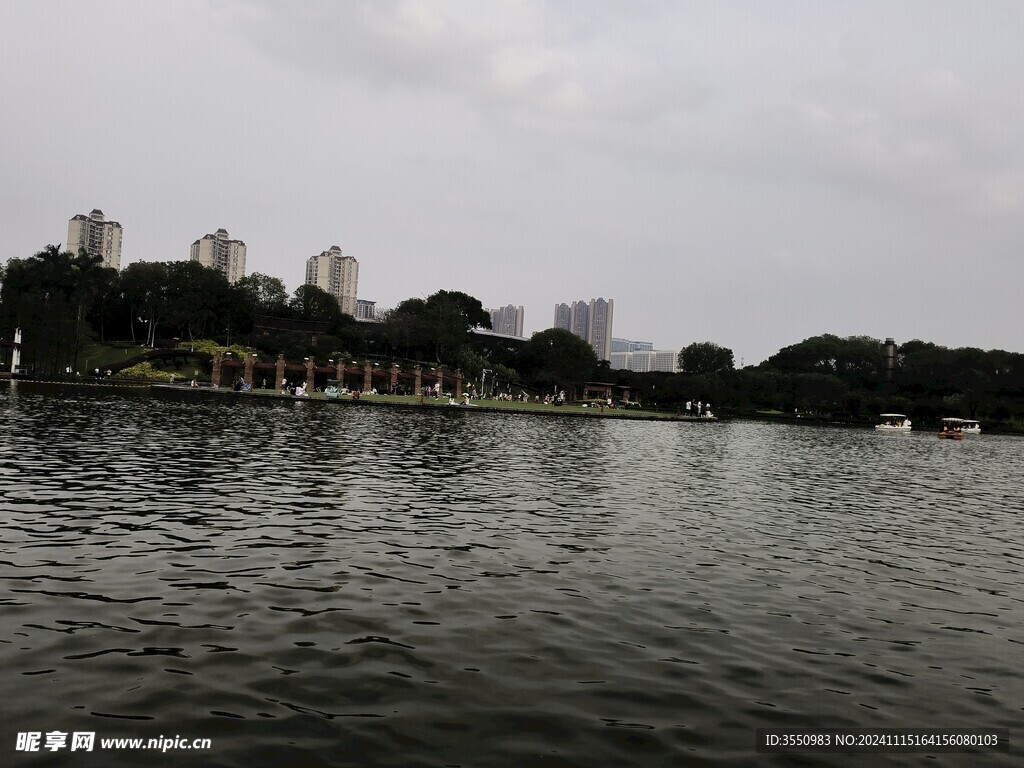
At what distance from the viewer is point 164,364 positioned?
107812 millimetres

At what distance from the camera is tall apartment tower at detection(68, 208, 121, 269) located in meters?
188

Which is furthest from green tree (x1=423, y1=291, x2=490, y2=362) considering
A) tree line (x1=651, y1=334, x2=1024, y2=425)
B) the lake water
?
the lake water

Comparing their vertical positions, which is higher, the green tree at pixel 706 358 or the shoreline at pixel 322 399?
the green tree at pixel 706 358

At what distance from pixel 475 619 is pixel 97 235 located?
219 meters

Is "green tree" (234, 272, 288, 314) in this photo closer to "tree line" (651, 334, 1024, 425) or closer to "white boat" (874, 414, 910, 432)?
"tree line" (651, 334, 1024, 425)

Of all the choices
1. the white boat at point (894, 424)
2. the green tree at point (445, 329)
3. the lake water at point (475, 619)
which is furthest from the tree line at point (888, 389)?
the lake water at point (475, 619)

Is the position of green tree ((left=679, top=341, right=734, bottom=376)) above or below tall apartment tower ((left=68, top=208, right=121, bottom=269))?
below

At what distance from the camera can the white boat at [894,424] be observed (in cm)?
10194

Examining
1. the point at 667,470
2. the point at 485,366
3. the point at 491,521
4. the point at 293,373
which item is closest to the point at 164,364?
the point at 293,373

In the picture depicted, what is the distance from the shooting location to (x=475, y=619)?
355 inches

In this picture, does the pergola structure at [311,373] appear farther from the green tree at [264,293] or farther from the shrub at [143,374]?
the green tree at [264,293]

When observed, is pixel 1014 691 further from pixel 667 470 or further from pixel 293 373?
pixel 293 373

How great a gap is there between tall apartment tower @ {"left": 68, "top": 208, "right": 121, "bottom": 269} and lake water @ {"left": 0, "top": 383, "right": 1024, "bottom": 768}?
200 metres

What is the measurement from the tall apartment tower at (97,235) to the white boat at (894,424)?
187 m
